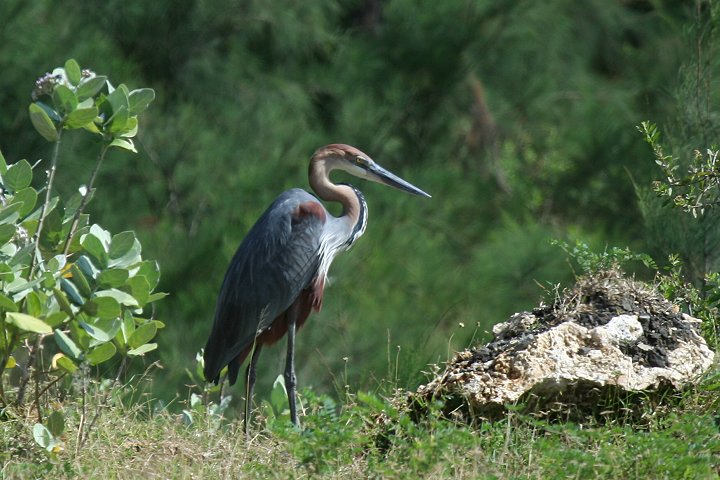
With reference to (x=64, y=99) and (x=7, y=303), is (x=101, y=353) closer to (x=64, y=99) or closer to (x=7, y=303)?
(x=7, y=303)

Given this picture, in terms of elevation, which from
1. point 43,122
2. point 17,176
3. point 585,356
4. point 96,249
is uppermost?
point 43,122

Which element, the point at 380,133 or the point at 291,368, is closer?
the point at 291,368

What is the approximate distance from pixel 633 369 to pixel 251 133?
7.23m

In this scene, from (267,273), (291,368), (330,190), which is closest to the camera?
(291,368)

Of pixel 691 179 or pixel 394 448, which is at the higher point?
pixel 691 179

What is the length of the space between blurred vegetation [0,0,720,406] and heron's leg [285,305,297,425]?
301 cm

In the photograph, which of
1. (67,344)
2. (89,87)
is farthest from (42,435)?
(89,87)

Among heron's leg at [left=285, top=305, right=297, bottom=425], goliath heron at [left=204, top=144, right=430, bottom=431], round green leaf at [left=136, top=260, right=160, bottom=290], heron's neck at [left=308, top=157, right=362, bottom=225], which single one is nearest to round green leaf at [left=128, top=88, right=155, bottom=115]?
round green leaf at [left=136, top=260, right=160, bottom=290]

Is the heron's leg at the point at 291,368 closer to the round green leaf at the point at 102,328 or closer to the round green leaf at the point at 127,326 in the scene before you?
the round green leaf at the point at 127,326

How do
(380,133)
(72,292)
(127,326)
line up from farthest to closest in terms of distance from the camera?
1. (380,133)
2. (127,326)
3. (72,292)

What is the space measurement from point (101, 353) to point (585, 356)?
4.88 feet

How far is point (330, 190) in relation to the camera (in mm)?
5234

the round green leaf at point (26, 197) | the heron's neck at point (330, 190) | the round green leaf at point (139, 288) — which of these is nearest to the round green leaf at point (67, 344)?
the round green leaf at point (139, 288)

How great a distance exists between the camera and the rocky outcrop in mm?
3523
